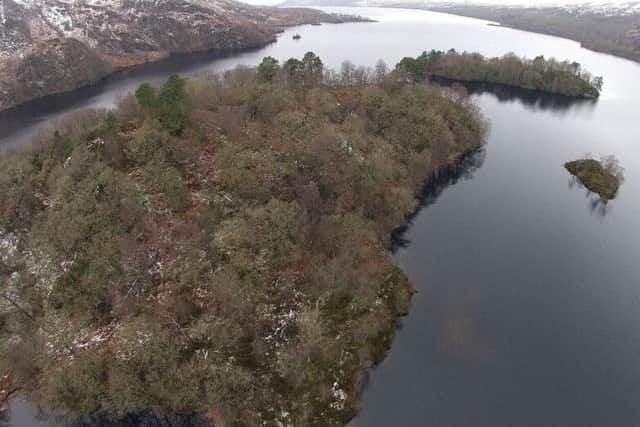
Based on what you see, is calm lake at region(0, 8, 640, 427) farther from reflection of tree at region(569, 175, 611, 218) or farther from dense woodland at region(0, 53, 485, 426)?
dense woodland at region(0, 53, 485, 426)

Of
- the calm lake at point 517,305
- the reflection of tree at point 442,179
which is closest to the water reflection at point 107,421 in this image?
the calm lake at point 517,305

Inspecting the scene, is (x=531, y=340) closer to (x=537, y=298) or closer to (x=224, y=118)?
(x=537, y=298)

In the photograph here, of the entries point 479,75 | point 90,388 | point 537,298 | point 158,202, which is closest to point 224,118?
point 158,202

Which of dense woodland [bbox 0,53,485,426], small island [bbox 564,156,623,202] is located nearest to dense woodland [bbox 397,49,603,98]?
small island [bbox 564,156,623,202]

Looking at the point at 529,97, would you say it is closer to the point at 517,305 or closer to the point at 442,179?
the point at 442,179

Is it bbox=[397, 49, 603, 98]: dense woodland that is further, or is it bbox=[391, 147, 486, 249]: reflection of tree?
bbox=[397, 49, 603, 98]: dense woodland

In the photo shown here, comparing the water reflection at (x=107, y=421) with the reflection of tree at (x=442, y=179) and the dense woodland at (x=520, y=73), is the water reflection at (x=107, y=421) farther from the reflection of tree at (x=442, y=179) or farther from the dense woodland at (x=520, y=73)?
the dense woodland at (x=520, y=73)
